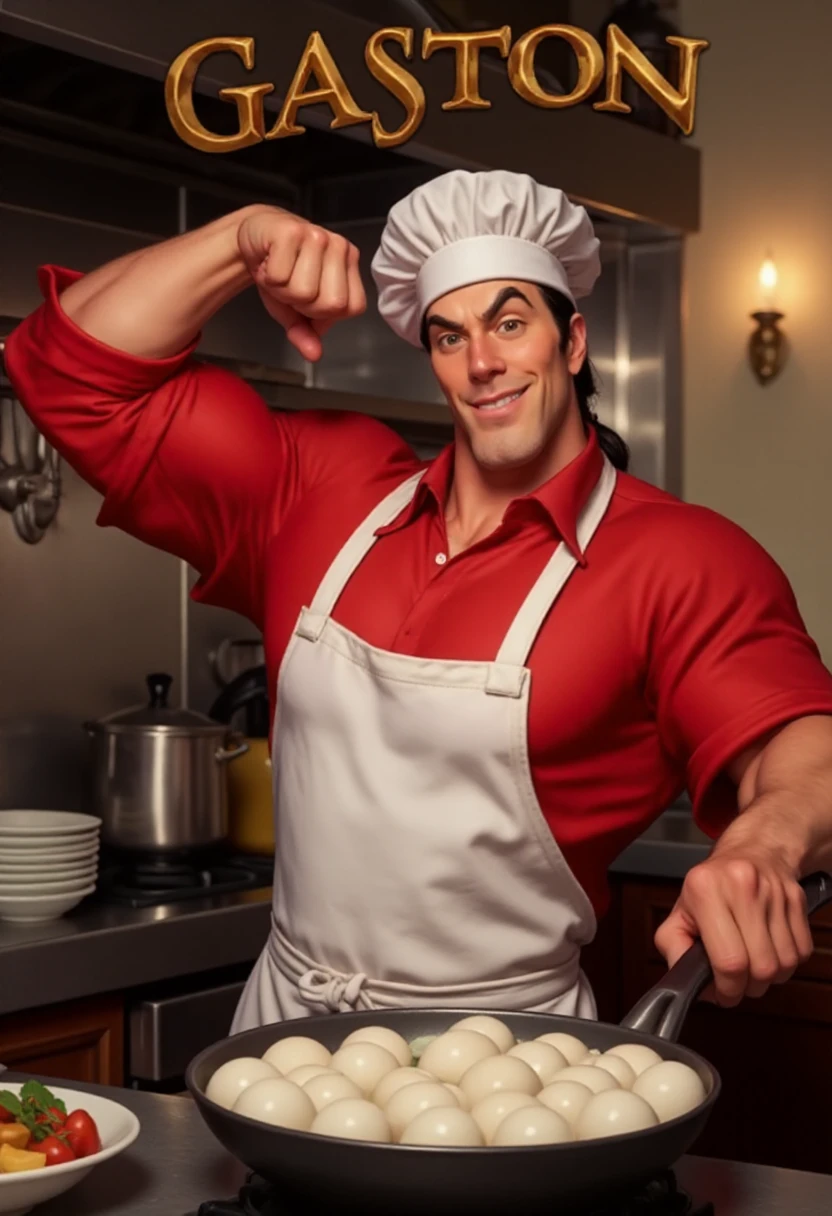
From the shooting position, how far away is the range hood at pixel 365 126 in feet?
6.45

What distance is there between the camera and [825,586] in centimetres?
336

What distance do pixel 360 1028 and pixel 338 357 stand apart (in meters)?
2.19

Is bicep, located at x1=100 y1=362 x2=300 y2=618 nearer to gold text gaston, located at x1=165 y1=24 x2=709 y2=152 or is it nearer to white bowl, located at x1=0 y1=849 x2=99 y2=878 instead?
gold text gaston, located at x1=165 y1=24 x2=709 y2=152

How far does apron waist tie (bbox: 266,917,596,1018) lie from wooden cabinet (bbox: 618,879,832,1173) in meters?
1.10

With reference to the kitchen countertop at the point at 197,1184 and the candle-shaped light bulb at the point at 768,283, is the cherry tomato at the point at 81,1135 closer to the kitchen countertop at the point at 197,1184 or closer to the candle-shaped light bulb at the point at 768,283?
the kitchen countertop at the point at 197,1184


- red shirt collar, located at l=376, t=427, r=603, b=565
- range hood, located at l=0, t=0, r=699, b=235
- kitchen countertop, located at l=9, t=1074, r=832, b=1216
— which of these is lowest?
kitchen countertop, located at l=9, t=1074, r=832, b=1216

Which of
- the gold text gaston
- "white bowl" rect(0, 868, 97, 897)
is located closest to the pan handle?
the gold text gaston

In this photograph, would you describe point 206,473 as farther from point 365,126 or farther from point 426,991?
point 365,126

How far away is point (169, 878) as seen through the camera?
2371 mm

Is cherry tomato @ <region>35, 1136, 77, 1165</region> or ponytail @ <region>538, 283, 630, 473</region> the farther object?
ponytail @ <region>538, 283, 630, 473</region>

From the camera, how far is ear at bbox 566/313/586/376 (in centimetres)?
163

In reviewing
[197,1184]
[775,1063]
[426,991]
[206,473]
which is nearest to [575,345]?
[206,473]

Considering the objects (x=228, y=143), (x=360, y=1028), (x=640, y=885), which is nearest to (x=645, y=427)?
(x=640, y=885)

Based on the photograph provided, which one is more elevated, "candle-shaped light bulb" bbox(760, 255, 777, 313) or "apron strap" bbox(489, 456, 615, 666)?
"candle-shaped light bulb" bbox(760, 255, 777, 313)
